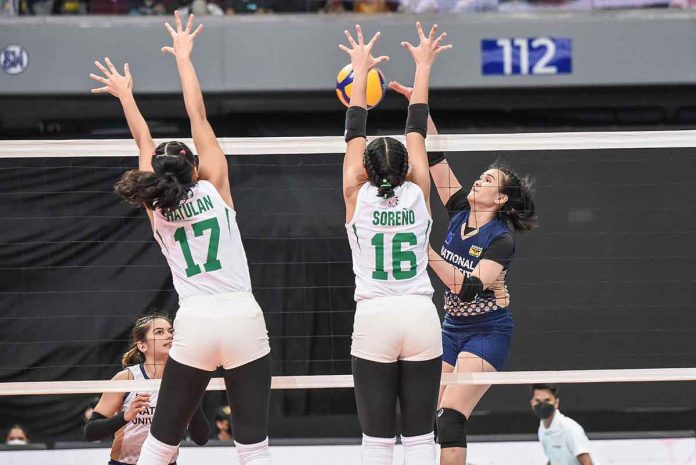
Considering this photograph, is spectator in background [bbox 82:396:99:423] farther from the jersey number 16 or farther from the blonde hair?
the jersey number 16

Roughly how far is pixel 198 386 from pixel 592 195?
30.0 ft

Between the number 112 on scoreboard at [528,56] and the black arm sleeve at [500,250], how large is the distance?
23.1 feet

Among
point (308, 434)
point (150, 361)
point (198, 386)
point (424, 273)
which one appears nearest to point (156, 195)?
point (198, 386)

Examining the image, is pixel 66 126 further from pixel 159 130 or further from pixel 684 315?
pixel 684 315

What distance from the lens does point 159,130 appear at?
44.5 ft

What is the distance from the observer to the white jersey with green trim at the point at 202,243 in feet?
15.8

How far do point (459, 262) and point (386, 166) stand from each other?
1277 millimetres

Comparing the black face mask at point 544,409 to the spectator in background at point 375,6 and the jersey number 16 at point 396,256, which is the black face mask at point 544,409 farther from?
the spectator in background at point 375,6

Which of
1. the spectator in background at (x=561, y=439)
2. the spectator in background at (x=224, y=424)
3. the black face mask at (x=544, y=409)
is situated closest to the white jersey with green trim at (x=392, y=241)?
the spectator in background at (x=561, y=439)

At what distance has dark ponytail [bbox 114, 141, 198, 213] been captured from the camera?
4.74 m

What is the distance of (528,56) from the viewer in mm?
12578

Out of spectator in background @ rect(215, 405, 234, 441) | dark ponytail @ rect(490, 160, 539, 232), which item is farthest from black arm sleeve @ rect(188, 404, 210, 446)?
spectator in background @ rect(215, 405, 234, 441)

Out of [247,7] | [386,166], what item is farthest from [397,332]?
[247,7]

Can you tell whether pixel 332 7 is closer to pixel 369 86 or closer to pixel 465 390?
pixel 369 86
